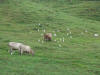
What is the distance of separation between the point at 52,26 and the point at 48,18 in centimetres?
1282

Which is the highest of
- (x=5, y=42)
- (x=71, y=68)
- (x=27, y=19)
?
(x=27, y=19)

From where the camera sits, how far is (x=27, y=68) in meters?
27.0

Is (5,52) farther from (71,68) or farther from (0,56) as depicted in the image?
(71,68)

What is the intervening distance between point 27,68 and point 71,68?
5.22m

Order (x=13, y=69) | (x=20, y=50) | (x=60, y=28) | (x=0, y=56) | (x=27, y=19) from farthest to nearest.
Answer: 1. (x=27, y=19)
2. (x=60, y=28)
3. (x=20, y=50)
4. (x=0, y=56)
5. (x=13, y=69)

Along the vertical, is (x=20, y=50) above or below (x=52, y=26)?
below

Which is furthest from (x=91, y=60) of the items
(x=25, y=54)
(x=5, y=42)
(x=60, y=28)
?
(x=60, y=28)

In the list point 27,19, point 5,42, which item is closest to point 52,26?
point 27,19

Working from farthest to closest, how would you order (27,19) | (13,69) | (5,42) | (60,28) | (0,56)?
(27,19), (60,28), (5,42), (0,56), (13,69)

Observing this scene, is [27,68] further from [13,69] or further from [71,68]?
[71,68]

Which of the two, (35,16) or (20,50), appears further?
(35,16)

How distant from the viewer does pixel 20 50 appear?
1326 inches

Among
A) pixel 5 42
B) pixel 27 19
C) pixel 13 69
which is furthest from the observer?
pixel 27 19

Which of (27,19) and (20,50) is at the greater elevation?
(27,19)
